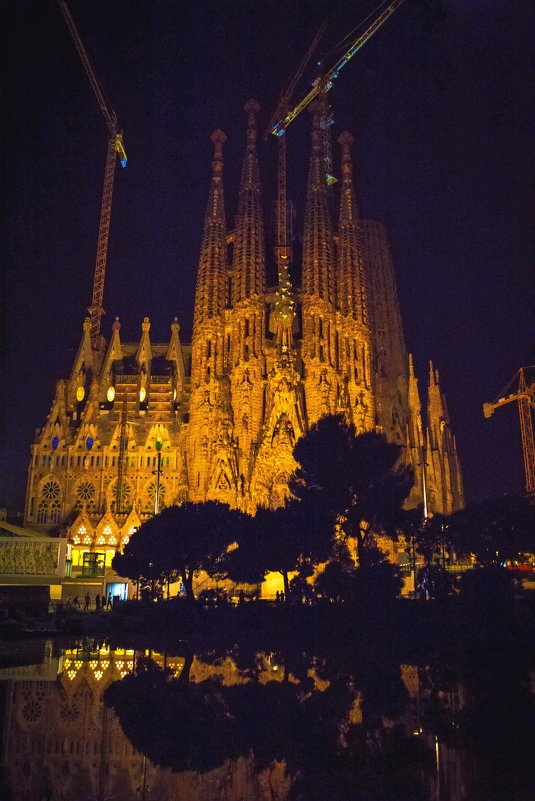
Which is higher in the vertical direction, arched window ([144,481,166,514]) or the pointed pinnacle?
the pointed pinnacle

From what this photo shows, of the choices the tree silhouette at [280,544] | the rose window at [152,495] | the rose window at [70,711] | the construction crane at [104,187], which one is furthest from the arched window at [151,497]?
the rose window at [70,711]

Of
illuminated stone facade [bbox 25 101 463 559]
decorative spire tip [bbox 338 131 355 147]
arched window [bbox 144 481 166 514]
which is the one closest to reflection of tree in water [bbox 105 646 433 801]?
illuminated stone facade [bbox 25 101 463 559]

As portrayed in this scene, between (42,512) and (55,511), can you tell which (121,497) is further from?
(42,512)

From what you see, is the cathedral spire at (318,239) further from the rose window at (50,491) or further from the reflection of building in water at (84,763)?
the reflection of building in water at (84,763)

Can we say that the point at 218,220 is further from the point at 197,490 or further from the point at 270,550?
the point at 270,550

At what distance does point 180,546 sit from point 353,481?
12.2m

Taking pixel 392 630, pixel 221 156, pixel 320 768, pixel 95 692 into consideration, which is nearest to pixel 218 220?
pixel 221 156

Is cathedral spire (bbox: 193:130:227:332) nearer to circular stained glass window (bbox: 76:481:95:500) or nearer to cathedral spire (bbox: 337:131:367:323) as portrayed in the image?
cathedral spire (bbox: 337:131:367:323)

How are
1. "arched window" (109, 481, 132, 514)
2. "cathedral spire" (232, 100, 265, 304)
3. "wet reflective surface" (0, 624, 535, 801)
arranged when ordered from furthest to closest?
"cathedral spire" (232, 100, 265, 304)
"arched window" (109, 481, 132, 514)
"wet reflective surface" (0, 624, 535, 801)

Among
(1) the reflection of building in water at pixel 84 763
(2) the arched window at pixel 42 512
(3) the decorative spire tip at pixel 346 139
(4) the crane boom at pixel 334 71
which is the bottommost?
(1) the reflection of building in water at pixel 84 763

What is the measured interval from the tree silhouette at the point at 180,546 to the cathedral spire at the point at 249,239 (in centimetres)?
3558

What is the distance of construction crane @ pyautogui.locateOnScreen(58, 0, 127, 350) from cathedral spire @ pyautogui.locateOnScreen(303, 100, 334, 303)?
31.7 m

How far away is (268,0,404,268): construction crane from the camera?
83.5m

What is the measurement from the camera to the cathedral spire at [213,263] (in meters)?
74.8
